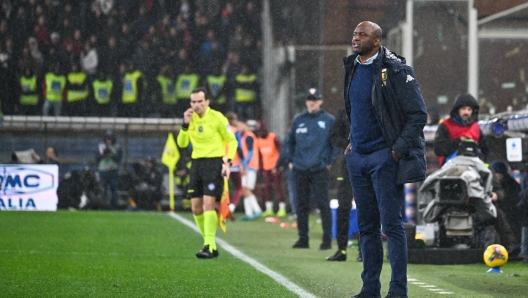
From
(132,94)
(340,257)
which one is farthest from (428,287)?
(132,94)

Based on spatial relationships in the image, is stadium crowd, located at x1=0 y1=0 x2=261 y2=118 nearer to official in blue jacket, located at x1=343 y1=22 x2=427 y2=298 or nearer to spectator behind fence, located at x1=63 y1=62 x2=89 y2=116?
spectator behind fence, located at x1=63 y1=62 x2=89 y2=116

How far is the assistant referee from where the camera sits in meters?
12.5

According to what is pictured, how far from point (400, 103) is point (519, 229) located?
5.81 m

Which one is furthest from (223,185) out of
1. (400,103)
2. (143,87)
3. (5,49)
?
(5,49)

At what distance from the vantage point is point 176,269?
34.4 feet

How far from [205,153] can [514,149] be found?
353cm

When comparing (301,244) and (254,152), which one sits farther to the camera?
(254,152)

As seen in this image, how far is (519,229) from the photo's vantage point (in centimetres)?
1281

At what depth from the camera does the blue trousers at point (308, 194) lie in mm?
13984

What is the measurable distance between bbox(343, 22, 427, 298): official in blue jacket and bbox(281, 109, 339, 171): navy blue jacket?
6.22 meters

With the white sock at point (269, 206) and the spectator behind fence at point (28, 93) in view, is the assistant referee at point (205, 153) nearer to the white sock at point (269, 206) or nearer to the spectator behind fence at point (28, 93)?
the white sock at point (269, 206)

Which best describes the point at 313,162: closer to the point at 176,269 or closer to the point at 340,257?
A: the point at 340,257

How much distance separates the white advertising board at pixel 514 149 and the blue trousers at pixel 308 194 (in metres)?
2.81

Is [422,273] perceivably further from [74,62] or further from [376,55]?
[74,62]
